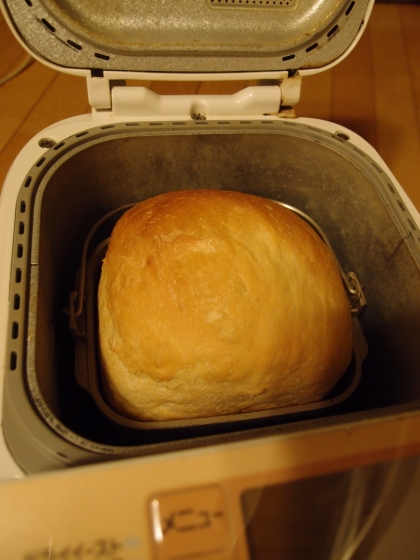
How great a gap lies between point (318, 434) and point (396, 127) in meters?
1.33

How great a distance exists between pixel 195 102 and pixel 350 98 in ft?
2.98

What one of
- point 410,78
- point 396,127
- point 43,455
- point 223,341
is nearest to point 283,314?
point 223,341

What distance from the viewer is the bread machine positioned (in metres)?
0.31

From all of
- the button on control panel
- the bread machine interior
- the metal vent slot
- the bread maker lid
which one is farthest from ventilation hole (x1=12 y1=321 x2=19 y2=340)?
the metal vent slot

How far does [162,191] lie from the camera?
852 millimetres

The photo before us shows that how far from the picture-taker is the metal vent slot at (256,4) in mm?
718

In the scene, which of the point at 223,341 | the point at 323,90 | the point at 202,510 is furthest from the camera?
the point at 323,90

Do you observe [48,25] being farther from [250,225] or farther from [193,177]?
[250,225]

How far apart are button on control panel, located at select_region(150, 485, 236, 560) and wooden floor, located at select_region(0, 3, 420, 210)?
1.12 m

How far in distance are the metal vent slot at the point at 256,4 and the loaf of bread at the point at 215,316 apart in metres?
0.37

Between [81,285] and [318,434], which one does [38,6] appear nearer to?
[81,285]

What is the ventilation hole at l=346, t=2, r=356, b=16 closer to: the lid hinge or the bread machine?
the bread machine

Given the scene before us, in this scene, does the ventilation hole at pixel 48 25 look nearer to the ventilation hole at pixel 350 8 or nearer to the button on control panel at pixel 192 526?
the ventilation hole at pixel 350 8

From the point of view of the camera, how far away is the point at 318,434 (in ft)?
1.11
